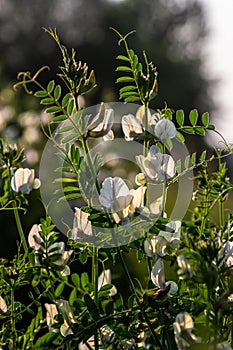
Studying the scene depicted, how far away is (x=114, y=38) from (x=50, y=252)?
1337 cm

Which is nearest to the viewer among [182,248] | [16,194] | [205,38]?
[182,248]

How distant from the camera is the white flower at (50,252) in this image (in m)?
0.70

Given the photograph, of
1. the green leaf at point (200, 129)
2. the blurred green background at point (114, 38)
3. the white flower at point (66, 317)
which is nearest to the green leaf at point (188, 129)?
the green leaf at point (200, 129)

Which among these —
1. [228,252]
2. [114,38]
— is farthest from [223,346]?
[114,38]

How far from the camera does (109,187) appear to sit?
662 mm

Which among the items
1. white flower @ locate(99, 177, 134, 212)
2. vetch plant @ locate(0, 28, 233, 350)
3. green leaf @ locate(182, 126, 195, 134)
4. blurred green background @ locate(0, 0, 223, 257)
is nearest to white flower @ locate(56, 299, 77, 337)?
vetch plant @ locate(0, 28, 233, 350)

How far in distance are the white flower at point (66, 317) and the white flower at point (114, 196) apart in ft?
0.35

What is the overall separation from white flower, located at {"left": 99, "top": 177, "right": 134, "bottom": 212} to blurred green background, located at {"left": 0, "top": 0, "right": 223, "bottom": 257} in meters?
11.0

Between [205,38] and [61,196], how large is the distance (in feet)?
47.4

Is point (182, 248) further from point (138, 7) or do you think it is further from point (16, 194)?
point (138, 7)

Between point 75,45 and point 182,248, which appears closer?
point 182,248

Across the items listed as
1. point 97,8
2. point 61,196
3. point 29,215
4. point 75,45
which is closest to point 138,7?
point 97,8

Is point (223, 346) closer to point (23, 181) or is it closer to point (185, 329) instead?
point (185, 329)

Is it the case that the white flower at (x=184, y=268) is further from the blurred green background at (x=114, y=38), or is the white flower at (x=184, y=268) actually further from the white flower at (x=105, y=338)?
the blurred green background at (x=114, y=38)
